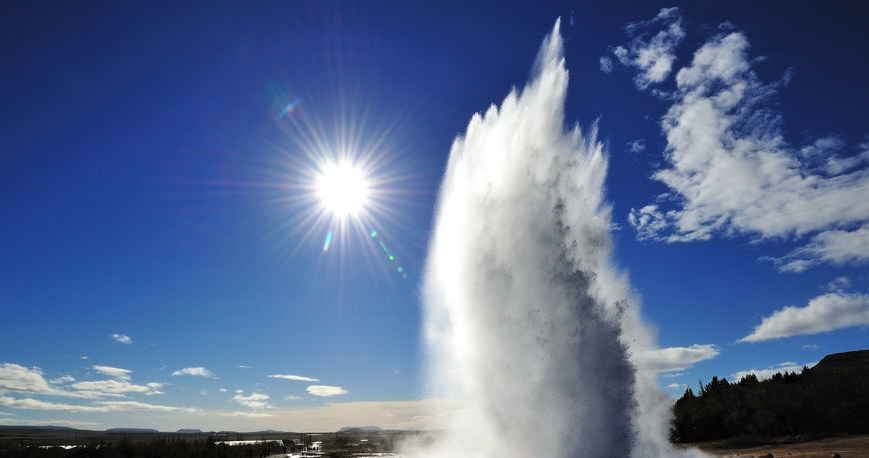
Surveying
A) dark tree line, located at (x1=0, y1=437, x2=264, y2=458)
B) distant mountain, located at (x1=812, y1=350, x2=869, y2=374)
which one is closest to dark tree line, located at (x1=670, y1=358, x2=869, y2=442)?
dark tree line, located at (x1=0, y1=437, x2=264, y2=458)

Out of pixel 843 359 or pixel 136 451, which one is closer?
pixel 136 451

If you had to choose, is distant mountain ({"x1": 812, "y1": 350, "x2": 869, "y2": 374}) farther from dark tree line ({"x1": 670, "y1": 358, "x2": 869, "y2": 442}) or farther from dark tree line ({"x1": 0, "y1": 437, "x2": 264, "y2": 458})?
dark tree line ({"x1": 0, "y1": 437, "x2": 264, "y2": 458})

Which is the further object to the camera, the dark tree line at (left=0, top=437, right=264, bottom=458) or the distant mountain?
the distant mountain

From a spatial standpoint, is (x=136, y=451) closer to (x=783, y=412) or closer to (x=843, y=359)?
(x=783, y=412)

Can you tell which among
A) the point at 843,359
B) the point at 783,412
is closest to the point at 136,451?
the point at 783,412

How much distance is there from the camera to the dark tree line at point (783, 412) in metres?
49.1

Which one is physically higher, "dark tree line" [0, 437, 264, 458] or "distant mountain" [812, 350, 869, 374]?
"distant mountain" [812, 350, 869, 374]

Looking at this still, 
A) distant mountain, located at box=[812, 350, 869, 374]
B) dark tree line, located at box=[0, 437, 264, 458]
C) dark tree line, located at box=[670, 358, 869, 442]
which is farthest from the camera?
distant mountain, located at box=[812, 350, 869, 374]

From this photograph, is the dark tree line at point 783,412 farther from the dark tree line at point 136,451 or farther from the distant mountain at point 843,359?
the distant mountain at point 843,359

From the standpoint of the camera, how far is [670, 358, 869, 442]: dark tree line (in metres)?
49.1

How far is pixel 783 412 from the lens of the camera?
2030 inches

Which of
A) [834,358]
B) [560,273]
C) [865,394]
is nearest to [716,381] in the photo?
[865,394]

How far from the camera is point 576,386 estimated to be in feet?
83.7

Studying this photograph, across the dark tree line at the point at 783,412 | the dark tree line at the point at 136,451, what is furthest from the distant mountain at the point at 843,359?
the dark tree line at the point at 136,451
